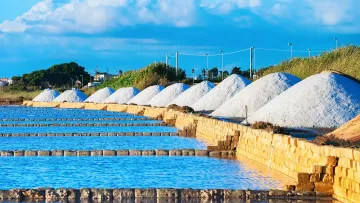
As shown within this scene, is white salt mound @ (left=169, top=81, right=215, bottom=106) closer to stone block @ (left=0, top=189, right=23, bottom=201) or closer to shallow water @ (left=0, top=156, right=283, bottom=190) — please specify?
shallow water @ (left=0, top=156, right=283, bottom=190)

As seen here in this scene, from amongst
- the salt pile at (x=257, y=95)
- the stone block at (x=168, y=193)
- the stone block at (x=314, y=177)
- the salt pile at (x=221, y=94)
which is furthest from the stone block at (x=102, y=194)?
the salt pile at (x=221, y=94)

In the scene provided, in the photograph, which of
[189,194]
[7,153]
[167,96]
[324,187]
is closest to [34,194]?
[189,194]

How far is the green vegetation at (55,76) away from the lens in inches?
4008

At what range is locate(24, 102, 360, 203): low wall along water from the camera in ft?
29.7

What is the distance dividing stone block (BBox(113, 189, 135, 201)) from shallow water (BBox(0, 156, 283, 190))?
3.49 feet

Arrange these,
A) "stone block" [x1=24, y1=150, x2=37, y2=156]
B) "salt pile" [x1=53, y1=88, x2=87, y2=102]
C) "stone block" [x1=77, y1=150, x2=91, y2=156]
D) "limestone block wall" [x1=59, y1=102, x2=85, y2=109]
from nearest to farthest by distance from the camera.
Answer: "stone block" [x1=77, y1=150, x2=91, y2=156]
"stone block" [x1=24, y1=150, x2=37, y2=156]
"limestone block wall" [x1=59, y1=102, x2=85, y2=109]
"salt pile" [x1=53, y1=88, x2=87, y2=102]

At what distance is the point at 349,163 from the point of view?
351 inches

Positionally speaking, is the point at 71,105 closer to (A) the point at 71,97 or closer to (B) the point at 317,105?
(A) the point at 71,97

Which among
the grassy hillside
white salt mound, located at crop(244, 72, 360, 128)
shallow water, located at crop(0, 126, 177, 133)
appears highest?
the grassy hillside

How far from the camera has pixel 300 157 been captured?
11.3 m

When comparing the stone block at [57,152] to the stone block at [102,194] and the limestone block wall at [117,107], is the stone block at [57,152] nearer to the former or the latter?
the stone block at [102,194]

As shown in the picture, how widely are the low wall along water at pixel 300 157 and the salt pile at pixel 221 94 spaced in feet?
30.0

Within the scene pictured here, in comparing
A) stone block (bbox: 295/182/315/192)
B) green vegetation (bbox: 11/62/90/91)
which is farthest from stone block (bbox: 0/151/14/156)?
green vegetation (bbox: 11/62/90/91)

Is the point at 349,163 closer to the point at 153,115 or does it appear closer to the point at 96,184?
the point at 96,184
